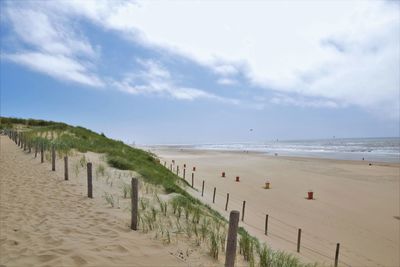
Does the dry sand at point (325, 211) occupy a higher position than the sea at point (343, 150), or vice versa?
the sea at point (343, 150)

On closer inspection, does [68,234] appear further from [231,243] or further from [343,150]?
[343,150]

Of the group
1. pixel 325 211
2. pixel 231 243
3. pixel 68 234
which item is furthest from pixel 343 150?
pixel 231 243

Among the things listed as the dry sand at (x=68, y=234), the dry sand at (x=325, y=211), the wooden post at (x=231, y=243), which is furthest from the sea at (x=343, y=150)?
the wooden post at (x=231, y=243)

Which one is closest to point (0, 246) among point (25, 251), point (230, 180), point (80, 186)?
point (25, 251)

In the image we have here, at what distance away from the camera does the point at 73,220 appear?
27.9 feet

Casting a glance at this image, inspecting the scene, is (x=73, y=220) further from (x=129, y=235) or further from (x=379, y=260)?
(x=379, y=260)

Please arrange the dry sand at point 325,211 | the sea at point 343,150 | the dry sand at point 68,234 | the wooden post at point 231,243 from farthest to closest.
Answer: the sea at point 343,150 < the dry sand at point 325,211 < the dry sand at point 68,234 < the wooden post at point 231,243

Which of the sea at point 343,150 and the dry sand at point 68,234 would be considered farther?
the sea at point 343,150

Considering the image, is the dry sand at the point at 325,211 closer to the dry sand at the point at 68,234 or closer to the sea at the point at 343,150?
the dry sand at the point at 68,234

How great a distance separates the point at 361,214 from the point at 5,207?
53.8ft

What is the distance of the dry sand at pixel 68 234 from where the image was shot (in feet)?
20.1

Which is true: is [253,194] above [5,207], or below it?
below

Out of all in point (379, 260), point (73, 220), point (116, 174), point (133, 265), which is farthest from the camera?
point (116, 174)

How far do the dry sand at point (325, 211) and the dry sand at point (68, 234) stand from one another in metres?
5.78
